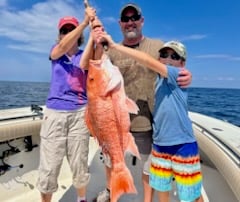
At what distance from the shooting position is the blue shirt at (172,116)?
2.12 metres

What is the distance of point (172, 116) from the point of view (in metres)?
2.14

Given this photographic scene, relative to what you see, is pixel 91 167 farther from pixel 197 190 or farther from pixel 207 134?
pixel 197 190

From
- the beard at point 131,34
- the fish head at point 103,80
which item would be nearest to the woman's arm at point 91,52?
the fish head at point 103,80

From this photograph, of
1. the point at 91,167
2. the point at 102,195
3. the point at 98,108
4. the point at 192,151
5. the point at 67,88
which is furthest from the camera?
the point at 91,167

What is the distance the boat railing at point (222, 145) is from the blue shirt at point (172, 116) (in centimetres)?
55

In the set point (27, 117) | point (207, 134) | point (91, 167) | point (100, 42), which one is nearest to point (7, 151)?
point (27, 117)

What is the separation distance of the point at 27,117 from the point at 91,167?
1232 millimetres

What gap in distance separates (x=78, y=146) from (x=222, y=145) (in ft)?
4.77

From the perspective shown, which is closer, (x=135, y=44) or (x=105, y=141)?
(x=105, y=141)

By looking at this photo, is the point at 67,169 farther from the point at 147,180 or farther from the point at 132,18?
the point at 132,18

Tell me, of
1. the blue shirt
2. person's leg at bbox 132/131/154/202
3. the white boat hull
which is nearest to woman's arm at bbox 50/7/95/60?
the blue shirt

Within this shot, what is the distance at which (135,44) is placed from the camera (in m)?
2.47

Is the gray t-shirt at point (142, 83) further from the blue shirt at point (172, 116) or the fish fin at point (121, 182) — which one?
the fish fin at point (121, 182)

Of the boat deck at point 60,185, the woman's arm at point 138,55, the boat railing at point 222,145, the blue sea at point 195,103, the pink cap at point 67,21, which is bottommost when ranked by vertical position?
the blue sea at point 195,103
